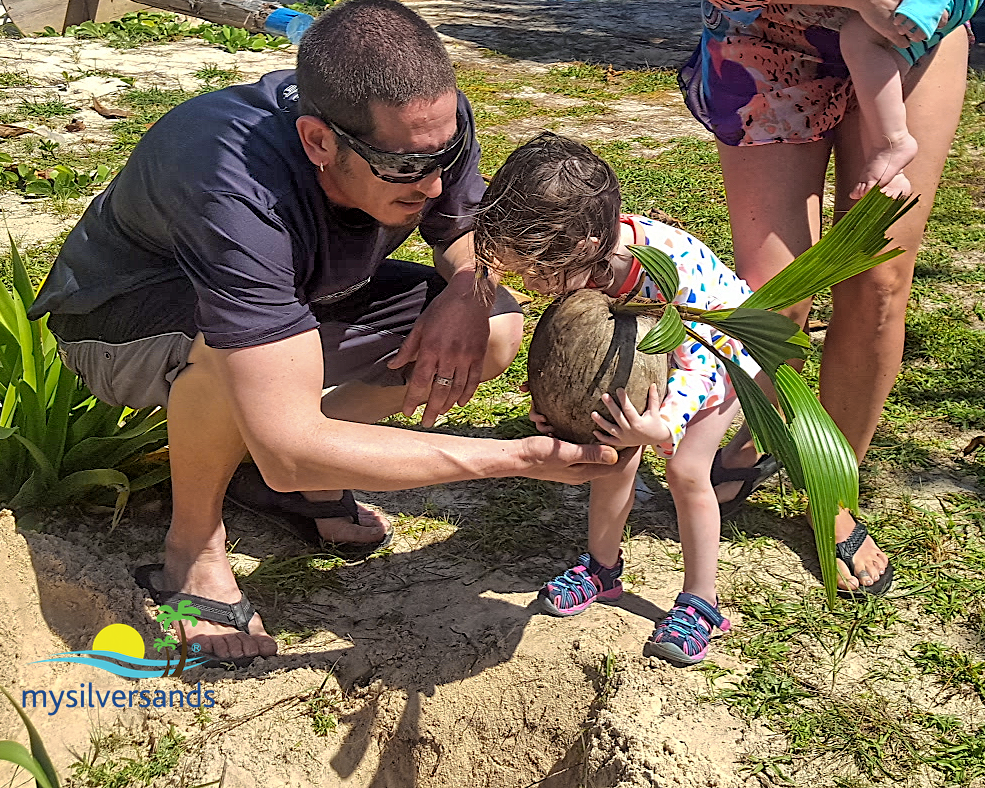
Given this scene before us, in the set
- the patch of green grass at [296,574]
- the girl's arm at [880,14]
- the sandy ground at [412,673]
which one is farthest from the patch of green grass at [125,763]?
the girl's arm at [880,14]

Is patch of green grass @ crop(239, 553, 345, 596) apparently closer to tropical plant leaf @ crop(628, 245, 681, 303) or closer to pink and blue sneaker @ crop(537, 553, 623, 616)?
pink and blue sneaker @ crop(537, 553, 623, 616)

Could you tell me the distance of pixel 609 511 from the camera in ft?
9.24

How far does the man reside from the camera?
2.22 metres

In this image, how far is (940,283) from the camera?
16.0 ft

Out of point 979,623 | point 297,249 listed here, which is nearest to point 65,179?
point 297,249

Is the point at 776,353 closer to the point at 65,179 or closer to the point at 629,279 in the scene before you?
the point at 629,279

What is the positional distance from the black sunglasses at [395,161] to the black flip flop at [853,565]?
1665 mm

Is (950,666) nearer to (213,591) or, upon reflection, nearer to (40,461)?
(213,591)

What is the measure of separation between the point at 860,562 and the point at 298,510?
171cm

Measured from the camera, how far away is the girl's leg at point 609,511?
2.75 metres

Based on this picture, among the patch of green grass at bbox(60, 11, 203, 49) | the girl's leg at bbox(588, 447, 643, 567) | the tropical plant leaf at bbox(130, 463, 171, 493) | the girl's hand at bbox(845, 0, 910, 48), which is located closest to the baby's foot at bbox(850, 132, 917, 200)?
the girl's hand at bbox(845, 0, 910, 48)

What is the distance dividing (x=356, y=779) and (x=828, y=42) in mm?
2288

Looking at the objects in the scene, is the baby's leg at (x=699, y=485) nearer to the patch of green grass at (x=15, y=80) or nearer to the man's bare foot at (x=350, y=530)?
A: the man's bare foot at (x=350, y=530)

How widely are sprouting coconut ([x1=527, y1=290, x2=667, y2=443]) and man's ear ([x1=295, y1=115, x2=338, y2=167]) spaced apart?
0.66m
